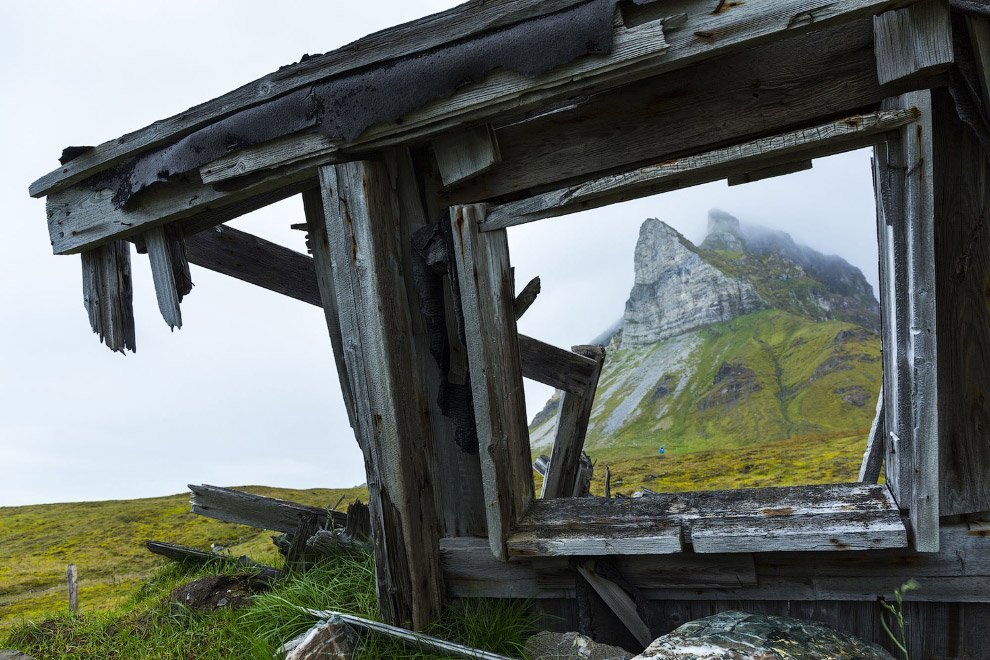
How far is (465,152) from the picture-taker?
2.84 m

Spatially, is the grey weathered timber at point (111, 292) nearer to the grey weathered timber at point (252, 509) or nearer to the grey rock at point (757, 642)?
the grey weathered timber at point (252, 509)

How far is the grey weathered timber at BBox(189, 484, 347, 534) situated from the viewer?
4.32m

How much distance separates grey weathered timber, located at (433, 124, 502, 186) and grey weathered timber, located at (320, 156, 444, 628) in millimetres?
326

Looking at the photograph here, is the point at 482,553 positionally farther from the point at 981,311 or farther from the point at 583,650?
the point at 981,311

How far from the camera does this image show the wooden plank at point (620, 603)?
2.81 m

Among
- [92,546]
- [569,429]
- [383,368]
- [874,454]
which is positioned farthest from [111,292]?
[92,546]

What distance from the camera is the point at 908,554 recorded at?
247 cm

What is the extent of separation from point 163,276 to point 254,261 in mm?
861

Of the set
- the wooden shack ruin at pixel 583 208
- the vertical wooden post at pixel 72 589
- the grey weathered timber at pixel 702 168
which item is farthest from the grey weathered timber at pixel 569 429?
the vertical wooden post at pixel 72 589

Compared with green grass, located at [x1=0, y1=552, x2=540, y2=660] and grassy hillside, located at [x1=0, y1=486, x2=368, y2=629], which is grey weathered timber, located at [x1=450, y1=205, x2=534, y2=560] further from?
grassy hillside, located at [x1=0, y1=486, x2=368, y2=629]

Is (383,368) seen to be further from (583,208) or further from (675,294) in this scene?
(675,294)

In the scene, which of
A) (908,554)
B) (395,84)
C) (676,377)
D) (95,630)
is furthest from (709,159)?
(676,377)

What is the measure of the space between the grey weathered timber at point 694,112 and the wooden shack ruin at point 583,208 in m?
0.01

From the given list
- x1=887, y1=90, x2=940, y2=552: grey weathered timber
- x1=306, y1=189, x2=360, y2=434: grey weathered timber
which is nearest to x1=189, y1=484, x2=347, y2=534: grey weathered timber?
x1=306, y1=189, x2=360, y2=434: grey weathered timber
